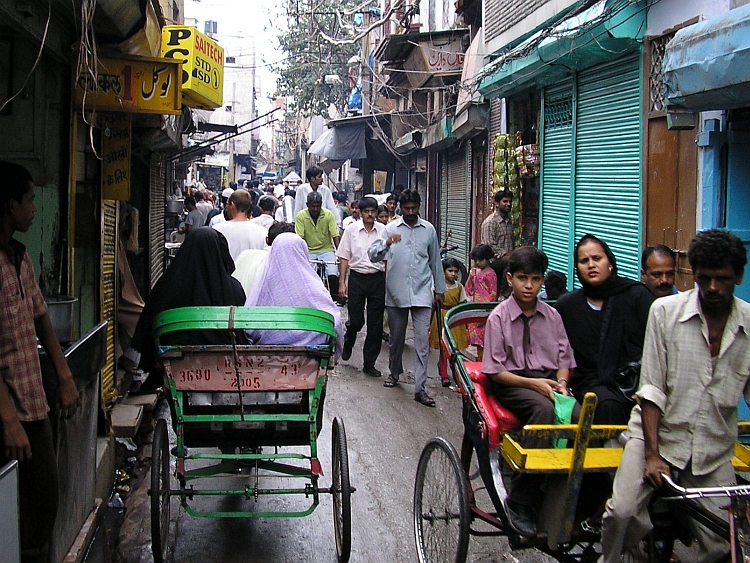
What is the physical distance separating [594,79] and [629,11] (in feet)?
6.44

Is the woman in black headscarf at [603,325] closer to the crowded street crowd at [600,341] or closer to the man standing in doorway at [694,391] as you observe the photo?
the crowded street crowd at [600,341]

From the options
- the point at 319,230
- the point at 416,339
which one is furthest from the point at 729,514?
the point at 319,230

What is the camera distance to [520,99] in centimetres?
1388

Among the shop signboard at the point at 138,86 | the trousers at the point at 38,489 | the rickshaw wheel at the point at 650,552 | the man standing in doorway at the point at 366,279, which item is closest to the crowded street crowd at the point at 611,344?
the rickshaw wheel at the point at 650,552

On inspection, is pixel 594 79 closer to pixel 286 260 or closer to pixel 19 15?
pixel 286 260

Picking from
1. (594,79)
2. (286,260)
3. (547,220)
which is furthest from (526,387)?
(547,220)

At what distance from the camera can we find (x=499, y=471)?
4152 mm

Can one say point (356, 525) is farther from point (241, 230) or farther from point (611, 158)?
point (611, 158)

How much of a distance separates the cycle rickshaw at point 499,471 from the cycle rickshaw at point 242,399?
506mm

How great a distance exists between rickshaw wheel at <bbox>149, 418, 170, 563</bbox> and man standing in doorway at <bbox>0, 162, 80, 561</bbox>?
70cm

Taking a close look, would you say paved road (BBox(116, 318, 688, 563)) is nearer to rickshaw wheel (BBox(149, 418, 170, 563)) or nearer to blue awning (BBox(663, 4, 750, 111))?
rickshaw wheel (BBox(149, 418, 170, 563))

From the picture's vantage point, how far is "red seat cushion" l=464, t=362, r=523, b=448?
413cm

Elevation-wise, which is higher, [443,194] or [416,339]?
[443,194]

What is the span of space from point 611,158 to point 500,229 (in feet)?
6.64
